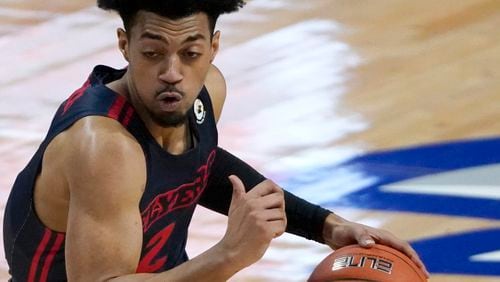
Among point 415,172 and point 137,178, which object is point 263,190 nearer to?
point 137,178

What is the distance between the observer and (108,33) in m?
6.17

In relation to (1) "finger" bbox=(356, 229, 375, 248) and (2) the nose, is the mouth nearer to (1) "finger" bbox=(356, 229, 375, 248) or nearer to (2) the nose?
(2) the nose

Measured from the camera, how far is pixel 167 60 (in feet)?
9.01

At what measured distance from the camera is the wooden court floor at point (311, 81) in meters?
4.68

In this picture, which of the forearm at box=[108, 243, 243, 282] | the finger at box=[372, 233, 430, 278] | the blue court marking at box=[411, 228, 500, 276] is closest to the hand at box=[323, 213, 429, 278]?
the finger at box=[372, 233, 430, 278]

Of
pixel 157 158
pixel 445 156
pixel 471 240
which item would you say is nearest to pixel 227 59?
pixel 445 156

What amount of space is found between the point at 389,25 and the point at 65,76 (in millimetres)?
1808

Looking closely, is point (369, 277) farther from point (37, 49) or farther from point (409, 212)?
point (37, 49)

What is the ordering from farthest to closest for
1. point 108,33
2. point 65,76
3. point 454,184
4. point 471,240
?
point 108,33 < point 65,76 < point 454,184 < point 471,240

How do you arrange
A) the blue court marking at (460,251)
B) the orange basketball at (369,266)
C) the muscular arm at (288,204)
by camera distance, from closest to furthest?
the orange basketball at (369,266)
the muscular arm at (288,204)
the blue court marking at (460,251)

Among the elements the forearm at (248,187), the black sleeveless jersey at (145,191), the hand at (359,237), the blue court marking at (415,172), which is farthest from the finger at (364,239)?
the blue court marking at (415,172)

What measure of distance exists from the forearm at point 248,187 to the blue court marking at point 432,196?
3.28 feet

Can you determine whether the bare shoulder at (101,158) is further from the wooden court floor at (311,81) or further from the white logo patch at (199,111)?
the wooden court floor at (311,81)

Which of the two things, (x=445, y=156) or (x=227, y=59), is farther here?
(x=227, y=59)
